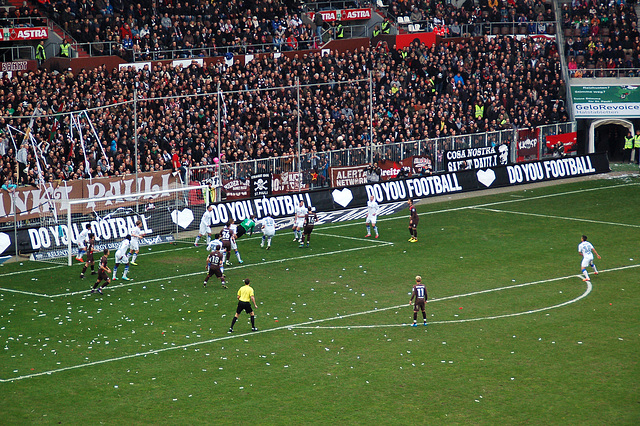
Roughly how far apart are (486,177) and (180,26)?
1896 cm

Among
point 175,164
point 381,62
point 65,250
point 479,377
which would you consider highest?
point 381,62

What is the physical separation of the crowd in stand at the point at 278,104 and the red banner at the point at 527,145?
1525 millimetres

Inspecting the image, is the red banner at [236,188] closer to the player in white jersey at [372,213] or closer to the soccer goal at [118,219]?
the soccer goal at [118,219]

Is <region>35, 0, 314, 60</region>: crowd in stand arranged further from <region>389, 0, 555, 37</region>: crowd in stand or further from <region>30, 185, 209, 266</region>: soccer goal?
<region>30, 185, 209, 266</region>: soccer goal

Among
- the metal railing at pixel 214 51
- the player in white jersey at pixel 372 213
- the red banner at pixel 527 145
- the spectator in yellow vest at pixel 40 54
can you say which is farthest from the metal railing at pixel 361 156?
the spectator in yellow vest at pixel 40 54

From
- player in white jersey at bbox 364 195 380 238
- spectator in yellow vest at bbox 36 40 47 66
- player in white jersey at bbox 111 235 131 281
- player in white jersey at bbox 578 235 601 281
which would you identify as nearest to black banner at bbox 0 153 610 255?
player in white jersey at bbox 111 235 131 281

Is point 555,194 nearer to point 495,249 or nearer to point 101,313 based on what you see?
point 495,249

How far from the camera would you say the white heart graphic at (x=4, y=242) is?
34.5 metres

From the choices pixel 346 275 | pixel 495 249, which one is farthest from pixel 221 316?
pixel 495 249

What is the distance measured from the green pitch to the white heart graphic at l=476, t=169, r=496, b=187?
37.1 feet

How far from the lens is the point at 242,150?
4453cm

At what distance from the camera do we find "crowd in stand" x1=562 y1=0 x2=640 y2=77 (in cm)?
5881

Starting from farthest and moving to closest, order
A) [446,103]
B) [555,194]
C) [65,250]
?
[446,103], [555,194], [65,250]

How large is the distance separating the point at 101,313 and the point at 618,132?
135 feet
